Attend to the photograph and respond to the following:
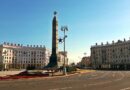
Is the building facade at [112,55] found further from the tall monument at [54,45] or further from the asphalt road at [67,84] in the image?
the asphalt road at [67,84]

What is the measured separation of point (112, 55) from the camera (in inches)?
6781

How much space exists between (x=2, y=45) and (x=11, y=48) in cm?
1103

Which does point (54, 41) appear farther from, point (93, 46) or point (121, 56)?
point (93, 46)

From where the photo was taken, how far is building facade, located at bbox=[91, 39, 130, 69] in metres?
154

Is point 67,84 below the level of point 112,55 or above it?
below

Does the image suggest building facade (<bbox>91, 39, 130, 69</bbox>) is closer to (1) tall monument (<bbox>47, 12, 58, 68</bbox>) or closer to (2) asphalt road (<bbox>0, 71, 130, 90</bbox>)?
(1) tall monument (<bbox>47, 12, 58, 68</bbox>)

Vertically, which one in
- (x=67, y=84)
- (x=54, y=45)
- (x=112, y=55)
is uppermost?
(x=112, y=55)

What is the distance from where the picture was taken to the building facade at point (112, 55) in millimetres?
154125

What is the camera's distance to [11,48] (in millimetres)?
191750

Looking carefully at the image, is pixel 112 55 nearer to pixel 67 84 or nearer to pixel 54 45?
pixel 54 45

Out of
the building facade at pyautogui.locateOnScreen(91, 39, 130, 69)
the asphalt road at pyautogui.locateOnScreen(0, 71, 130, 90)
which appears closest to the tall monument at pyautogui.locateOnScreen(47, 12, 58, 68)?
the asphalt road at pyautogui.locateOnScreen(0, 71, 130, 90)

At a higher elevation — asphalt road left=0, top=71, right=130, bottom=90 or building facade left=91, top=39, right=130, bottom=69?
building facade left=91, top=39, right=130, bottom=69

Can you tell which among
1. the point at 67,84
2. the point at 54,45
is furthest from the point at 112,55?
the point at 67,84

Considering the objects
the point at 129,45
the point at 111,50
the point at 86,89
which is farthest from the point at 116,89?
the point at 111,50
